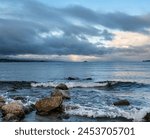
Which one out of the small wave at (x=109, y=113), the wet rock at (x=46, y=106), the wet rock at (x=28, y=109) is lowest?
the small wave at (x=109, y=113)

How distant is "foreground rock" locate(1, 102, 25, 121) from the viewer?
13.5 meters

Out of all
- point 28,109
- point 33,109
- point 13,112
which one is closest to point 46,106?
point 28,109

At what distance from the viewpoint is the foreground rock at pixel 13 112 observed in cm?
1349

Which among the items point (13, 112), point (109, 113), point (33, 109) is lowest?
point (109, 113)

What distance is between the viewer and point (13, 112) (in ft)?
45.5

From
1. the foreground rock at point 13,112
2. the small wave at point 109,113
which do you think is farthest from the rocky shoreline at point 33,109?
the small wave at point 109,113

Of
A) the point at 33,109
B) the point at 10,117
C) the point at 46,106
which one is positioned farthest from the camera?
the point at 33,109

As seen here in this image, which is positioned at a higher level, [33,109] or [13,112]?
[13,112]

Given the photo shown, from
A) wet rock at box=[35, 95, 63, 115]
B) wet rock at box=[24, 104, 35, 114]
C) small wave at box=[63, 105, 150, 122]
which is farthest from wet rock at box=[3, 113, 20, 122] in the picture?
small wave at box=[63, 105, 150, 122]

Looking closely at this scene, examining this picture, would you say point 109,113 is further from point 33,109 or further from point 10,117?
point 10,117

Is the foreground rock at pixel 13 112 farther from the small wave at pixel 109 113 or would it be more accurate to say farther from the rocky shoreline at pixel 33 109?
the small wave at pixel 109 113

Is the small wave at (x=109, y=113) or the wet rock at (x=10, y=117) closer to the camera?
the wet rock at (x=10, y=117)

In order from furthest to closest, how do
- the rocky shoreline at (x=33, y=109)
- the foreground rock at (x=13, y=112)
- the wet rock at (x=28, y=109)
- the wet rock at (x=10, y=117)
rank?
the wet rock at (x=28, y=109) < the rocky shoreline at (x=33, y=109) < the foreground rock at (x=13, y=112) < the wet rock at (x=10, y=117)

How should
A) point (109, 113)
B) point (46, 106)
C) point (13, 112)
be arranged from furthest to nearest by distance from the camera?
point (109, 113)
point (46, 106)
point (13, 112)
